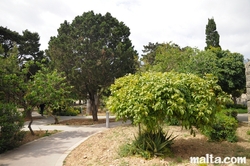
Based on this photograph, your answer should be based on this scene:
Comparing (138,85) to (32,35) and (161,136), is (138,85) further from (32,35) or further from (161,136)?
(32,35)

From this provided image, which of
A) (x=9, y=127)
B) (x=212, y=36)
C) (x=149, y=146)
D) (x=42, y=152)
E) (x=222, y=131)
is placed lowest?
(x=42, y=152)

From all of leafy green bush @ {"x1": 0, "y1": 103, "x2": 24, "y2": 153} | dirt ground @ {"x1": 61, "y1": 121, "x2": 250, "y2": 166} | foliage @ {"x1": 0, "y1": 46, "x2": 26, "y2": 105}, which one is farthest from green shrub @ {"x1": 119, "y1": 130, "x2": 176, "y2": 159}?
foliage @ {"x1": 0, "y1": 46, "x2": 26, "y2": 105}

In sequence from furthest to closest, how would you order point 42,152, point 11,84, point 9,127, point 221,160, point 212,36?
point 212,36 < point 11,84 < point 9,127 < point 42,152 < point 221,160

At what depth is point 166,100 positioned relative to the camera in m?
5.18

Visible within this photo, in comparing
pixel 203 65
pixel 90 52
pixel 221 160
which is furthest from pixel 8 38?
pixel 221 160

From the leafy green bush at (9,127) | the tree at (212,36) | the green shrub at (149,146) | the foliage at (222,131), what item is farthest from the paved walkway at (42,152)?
the tree at (212,36)

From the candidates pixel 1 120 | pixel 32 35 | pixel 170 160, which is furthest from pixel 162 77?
pixel 32 35

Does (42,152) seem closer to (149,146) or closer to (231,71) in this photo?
(149,146)

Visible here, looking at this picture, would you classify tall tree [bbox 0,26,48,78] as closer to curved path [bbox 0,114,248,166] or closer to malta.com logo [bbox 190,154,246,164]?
curved path [bbox 0,114,248,166]

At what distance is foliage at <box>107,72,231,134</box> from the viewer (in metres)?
5.11

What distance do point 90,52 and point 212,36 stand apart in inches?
792

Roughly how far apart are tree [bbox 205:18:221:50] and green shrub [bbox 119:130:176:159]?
78.4 ft

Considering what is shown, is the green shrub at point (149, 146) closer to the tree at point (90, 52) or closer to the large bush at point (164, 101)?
the large bush at point (164, 101)

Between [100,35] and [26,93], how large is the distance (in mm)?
6763
